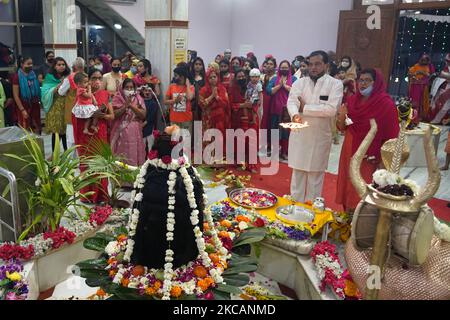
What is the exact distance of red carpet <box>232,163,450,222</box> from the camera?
445cm

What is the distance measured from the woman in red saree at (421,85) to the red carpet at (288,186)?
4.63 metres

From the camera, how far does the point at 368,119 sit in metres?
3.63

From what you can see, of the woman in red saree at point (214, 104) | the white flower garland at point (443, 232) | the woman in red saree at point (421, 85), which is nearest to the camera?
the white flower garland at point (443, 232)

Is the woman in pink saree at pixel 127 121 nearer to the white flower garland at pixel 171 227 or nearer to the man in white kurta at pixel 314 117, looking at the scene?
the man in white kurta at pixel 314 117

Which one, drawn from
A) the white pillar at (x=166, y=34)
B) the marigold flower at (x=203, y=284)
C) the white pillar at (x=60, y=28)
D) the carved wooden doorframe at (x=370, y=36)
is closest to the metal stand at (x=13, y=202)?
the marigold flower at (x=203, y=284)

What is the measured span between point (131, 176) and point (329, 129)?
6.36 ft

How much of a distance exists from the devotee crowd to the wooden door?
1338 millimetres

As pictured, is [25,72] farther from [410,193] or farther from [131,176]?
[410,193]

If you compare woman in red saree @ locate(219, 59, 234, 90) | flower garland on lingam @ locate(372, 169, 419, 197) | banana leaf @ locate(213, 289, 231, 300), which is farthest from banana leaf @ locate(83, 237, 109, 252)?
woman in red saree @ locate(219, 59, 234, 90)

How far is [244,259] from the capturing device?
2662 mm

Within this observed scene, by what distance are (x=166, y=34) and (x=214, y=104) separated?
3.68 ft

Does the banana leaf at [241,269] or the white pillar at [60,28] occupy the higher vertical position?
the white pillar at [60,28]

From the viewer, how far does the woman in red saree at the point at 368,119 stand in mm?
3566

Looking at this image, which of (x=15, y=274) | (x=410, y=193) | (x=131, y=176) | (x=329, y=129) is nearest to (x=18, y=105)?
(x=131, y=176)
